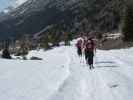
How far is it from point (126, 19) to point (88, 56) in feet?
129

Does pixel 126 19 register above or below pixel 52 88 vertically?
above

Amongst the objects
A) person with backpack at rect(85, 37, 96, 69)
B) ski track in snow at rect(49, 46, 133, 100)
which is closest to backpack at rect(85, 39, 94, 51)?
person with backpack at rect(85, 37, 96, 69)

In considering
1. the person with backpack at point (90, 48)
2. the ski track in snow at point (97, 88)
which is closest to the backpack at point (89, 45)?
the person with backpack at point (90, 48)

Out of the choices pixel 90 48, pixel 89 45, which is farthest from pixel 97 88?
pixel 90 48

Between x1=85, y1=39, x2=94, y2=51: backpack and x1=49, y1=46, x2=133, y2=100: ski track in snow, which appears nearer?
x1=49, y1=46, x2=133, y2=100: ski track in snow

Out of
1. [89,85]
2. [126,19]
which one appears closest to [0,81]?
[89,85]

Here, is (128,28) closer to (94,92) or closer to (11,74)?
(11,74)

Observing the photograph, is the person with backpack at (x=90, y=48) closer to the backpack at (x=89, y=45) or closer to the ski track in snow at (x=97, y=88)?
the backpack at (x=89, y=45)

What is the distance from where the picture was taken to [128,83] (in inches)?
650

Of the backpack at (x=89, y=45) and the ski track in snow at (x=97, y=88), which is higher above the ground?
the backpack at (x=89, y=45)

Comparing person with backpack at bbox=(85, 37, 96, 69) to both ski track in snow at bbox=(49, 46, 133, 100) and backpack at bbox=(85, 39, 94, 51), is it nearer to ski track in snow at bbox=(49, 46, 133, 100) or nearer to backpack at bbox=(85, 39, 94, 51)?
backpack at bbox=(85, 39, 94, 51)

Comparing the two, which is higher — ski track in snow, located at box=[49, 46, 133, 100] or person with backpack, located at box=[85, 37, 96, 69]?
person with backpack, located at box=[85, 37, 96, 69]

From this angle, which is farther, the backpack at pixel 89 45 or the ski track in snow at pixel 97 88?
the backpack at pixel 89 45

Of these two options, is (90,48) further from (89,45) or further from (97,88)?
(97,88)
